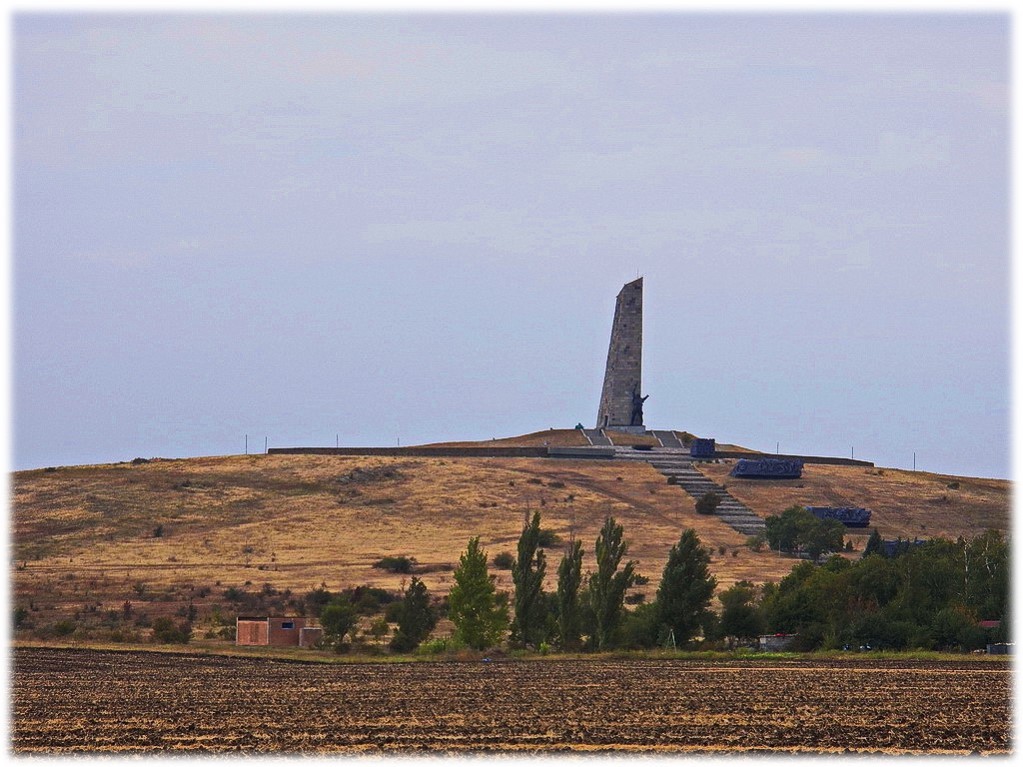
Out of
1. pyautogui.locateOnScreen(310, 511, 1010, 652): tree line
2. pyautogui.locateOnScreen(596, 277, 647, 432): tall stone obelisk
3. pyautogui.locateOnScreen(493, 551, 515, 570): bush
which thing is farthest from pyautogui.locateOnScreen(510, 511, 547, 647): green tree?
pyautogui.locateOnScreen(596, 277, 647, 432): tall stone obelisk

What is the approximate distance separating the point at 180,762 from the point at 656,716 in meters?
8.20

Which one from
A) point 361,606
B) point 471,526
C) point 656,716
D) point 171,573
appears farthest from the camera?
point 471,526

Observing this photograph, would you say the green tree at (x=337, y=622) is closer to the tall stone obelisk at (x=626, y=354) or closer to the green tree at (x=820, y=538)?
the green tree at (x=820, y=538)

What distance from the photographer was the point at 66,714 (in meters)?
24.3

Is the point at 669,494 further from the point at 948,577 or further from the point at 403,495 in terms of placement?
the point at 948,577

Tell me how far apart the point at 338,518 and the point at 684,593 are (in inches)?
1199

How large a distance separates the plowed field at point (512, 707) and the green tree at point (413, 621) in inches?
266

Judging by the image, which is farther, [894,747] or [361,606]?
[361,606]

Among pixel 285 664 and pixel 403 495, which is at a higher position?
pixel 403 495

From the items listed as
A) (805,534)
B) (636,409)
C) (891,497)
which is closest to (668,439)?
(636,409)

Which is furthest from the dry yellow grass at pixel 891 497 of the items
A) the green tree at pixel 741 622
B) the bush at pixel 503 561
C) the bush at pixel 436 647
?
the bush at pixel 436 647

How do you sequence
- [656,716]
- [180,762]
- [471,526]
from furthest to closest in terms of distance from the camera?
[471,526] → [656,716] → [180,762]

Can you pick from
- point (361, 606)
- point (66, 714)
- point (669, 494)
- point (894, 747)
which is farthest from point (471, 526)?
point (894, 747)

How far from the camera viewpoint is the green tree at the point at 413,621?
4494cm
